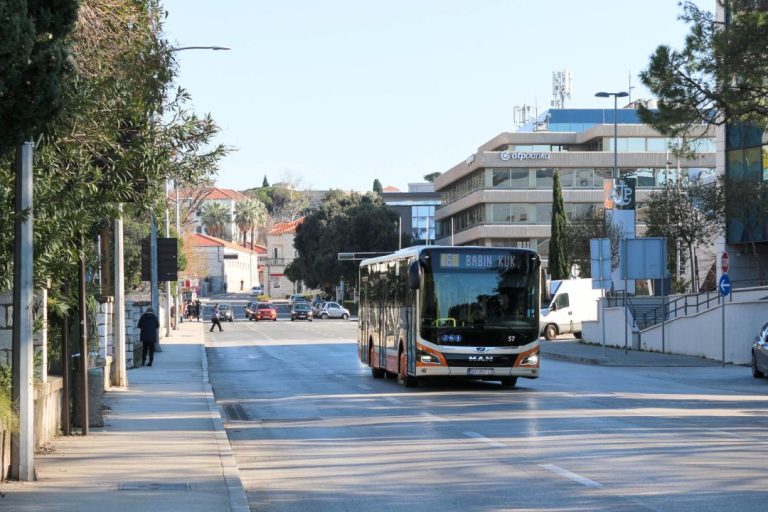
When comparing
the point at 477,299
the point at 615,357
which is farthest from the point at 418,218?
the point at 477,299

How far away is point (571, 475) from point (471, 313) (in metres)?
13.6

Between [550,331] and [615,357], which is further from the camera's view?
[550,331]

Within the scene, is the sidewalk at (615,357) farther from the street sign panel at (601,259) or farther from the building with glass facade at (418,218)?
the building with glass facade at (418,218)

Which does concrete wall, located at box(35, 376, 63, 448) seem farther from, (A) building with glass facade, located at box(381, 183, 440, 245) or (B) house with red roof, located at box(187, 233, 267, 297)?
(B) house with red roof, located at box(187, 233, 267, 297)

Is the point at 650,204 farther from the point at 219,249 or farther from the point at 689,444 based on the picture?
the point at 219,249

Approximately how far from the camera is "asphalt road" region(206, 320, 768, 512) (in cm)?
1162

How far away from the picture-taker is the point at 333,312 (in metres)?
103

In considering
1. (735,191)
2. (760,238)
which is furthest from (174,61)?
(760,238)

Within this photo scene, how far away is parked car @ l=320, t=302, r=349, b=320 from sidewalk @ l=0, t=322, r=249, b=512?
7925 centimetres

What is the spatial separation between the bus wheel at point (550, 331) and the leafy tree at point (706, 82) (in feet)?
103

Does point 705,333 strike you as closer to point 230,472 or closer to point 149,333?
point 149,333

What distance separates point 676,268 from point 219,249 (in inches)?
4597

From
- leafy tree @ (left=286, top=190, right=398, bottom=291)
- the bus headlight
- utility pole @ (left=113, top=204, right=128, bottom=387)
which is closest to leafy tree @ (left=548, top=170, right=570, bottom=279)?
leafy tree @ (left=286, top=190, right=398, bottom=291)

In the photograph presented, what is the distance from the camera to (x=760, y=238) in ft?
197
